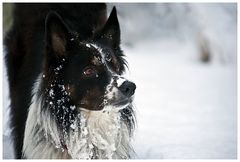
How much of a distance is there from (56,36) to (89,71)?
42 cm

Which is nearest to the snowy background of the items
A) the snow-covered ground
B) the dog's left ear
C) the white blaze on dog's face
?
the snow-covered ground

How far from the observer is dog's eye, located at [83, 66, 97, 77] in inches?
193

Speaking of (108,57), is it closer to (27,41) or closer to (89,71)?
(89,71)

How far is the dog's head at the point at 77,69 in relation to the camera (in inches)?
190

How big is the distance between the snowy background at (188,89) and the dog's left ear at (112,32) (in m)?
0.41

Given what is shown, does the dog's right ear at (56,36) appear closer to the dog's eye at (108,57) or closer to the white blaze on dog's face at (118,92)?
the dog's eye at (108,57)

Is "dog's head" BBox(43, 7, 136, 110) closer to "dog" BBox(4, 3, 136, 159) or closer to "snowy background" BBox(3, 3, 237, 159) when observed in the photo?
"dog" BBox(4, 3, 136, 159)

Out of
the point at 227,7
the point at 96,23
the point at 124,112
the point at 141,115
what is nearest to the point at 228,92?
the point at 227,7

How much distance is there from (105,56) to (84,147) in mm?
870

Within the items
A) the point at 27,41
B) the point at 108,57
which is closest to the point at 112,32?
the point at 108,57

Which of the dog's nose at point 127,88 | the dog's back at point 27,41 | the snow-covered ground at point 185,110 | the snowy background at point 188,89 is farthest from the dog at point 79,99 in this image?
the snow-covered ground at point 185,110

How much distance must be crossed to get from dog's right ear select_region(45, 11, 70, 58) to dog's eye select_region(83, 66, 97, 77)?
0.83ft

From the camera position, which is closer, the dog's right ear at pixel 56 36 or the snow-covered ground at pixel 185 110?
the dog's right ear at pixel 56 36

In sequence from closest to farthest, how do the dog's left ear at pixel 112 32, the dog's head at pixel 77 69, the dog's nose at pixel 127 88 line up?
the dog's nose at pixel 127 88, the dog's head at pixel 77 69, the dog's left ear at pixel 112 32
